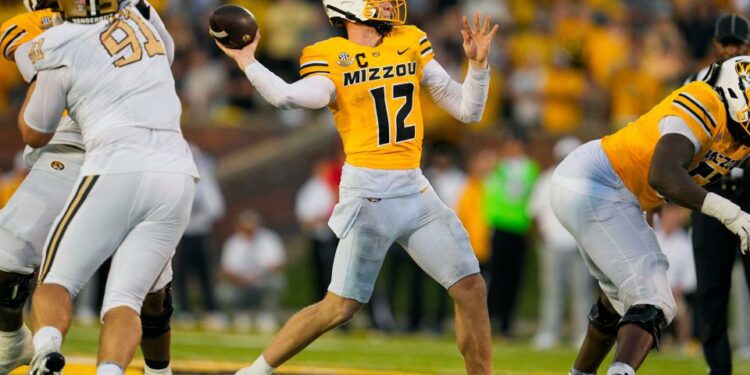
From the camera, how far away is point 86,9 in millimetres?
6484

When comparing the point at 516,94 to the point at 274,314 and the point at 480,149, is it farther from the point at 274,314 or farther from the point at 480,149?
the point at 274,314

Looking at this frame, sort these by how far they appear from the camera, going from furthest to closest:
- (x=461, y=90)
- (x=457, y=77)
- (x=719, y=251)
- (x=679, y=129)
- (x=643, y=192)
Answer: (x=457, y=77)
(x=719, y=251)
(x=461, y=90)
(x=643, y=192)
(x=679, y=129)

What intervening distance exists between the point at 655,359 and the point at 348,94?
6.12 m

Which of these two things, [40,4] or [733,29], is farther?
[733,29]

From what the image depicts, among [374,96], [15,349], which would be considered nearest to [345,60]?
[374,96]

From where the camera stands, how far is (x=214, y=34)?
692 centimetres

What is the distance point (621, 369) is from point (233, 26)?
258cm

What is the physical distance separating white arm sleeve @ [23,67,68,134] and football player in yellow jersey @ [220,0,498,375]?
1.31 metres

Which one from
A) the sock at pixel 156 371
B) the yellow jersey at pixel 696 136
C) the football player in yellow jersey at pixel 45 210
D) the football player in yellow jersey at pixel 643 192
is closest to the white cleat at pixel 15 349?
the football player in yellow jersey at pixel 45 210

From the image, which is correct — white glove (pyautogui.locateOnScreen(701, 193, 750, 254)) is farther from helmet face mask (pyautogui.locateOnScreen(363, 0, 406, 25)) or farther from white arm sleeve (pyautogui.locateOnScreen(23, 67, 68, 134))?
white arm sleeve (pyautogui.locateOnScreen(23, 67, 68, 134))

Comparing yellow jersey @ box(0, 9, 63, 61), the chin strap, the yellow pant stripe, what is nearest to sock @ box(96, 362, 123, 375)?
the yellow pant stripe

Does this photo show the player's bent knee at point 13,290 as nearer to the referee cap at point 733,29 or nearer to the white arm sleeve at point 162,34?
the white arm sleeve at point 162,34

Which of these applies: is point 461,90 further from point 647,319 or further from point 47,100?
point 47,100

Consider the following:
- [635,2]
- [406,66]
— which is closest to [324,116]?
[635,2]
